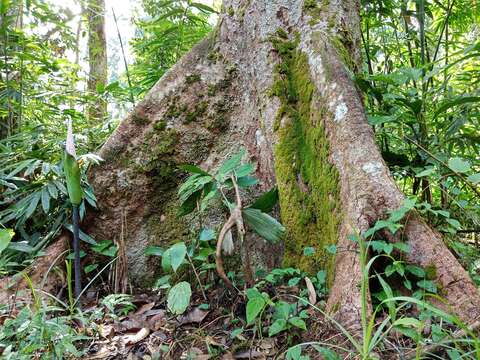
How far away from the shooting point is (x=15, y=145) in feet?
11.7

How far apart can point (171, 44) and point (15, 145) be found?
6.22ft

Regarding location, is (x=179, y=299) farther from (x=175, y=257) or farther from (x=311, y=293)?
(x=311, y=293)

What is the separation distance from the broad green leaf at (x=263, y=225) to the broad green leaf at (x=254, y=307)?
0.33 meters

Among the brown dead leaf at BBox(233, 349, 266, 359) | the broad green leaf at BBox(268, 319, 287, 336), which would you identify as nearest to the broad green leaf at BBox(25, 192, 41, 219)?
the brown dead leaf at BBox(233, 349, 266, 359)

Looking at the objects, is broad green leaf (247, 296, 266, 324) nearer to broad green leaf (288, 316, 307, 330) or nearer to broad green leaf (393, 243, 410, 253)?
broad green leaf (288, 316, 307, 330)

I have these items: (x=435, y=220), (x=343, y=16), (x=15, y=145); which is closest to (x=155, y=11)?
(x=15, y=145)

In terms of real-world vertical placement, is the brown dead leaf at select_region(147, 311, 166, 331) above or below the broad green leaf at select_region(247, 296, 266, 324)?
below

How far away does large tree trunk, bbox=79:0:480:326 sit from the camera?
2.23 m

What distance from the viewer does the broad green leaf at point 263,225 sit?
78.7 inches

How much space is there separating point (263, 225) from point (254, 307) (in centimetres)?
43

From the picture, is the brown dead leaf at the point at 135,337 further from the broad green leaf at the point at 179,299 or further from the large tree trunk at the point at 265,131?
the large tree trunk at the point at 265,131

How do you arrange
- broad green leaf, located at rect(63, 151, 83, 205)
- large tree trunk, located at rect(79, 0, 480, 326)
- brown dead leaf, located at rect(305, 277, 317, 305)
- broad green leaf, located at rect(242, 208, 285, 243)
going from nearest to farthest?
brown dead leaf, located at rect(305, 277, 317, 305)
broad green leaf, located at rect(242, 208, 285, 243)
broad green leaf, located at rect(63, 151, 83, 205)
large tree trunk, located at rect(79, 0, 480, 326)

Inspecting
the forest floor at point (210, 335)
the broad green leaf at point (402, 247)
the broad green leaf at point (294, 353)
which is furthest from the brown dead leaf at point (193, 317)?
the broad green leaf at point (402, 247)

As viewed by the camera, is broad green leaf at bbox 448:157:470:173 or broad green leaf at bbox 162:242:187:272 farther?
broad green leaf at bbox 162:242:187:272
